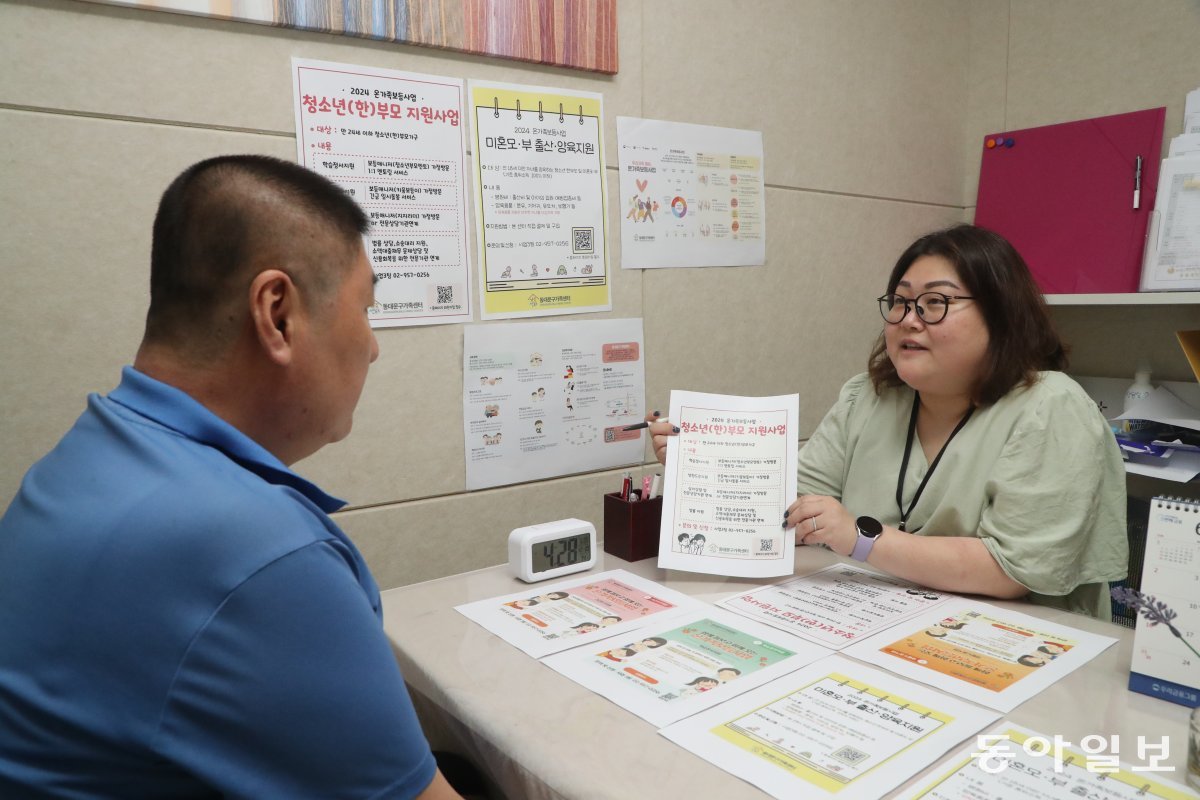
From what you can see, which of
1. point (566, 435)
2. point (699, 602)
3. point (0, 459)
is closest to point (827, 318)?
point (566, 435)

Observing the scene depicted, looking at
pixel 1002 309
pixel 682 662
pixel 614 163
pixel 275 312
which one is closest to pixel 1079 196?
pixel 1002 309

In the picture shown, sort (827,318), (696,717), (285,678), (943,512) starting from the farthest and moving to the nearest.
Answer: (827,318) → (943,512) → (696,717) → (285,678)

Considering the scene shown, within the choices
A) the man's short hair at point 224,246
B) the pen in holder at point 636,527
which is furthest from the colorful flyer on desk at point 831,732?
the man's short hair at point 224,246

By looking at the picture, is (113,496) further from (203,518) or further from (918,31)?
(918,31)

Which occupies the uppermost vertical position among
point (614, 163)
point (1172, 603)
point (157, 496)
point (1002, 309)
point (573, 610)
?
point (614, 163)

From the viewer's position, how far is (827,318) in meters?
2.36

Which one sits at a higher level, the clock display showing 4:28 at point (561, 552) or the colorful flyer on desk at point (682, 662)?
the clock display showing 4:28 at point (561, 552)

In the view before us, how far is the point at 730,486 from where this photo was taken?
4.60ft

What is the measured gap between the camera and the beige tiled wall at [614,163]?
1.27 m

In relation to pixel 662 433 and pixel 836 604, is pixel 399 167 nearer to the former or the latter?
pixel 662 433

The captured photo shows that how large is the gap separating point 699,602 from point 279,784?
0.76 m

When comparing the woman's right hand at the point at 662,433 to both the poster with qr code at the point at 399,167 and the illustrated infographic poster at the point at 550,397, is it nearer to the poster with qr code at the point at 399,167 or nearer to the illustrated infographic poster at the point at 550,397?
the illustrated infographic poster at the point at 550,397

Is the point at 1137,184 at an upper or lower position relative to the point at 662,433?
upper

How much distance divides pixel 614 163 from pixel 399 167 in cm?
55
